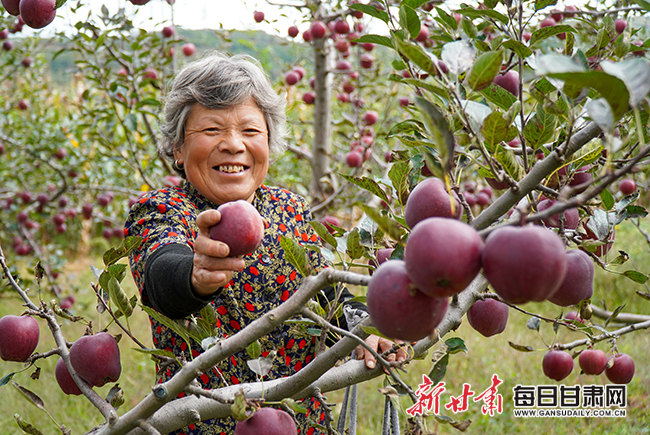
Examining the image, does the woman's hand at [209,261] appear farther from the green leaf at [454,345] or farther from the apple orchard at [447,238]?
the green leaf at [454,345]

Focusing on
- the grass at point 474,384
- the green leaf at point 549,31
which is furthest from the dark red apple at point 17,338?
the grass at point 474,384

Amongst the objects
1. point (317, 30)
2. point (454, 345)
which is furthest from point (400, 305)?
point (317, 30)

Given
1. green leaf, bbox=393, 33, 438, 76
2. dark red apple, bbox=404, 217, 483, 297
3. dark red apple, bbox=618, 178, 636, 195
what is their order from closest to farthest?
dark red apple, bbox=404, 217, 483, 297 → green leaf, bbox=393, 33, 438, 76 → dark red apple, bbox=618, 178, 636, 195

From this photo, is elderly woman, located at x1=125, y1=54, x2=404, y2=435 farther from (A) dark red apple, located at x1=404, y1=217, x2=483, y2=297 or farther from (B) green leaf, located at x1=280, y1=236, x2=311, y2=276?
(A) dark red apple, located at x1=404, y1=217, x2=483, y2=297

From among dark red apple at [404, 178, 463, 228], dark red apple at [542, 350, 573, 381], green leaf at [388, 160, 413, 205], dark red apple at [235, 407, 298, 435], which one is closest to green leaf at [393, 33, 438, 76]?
dark red apple at [404, 178, 463, 228]

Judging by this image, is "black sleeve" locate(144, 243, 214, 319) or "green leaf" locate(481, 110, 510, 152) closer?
"green leaf" locate(481, 110, 510, 152)

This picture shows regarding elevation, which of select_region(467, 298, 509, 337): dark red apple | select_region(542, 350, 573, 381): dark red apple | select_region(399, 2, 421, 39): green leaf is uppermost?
select_region(399, 2, 421, 39): green leaf

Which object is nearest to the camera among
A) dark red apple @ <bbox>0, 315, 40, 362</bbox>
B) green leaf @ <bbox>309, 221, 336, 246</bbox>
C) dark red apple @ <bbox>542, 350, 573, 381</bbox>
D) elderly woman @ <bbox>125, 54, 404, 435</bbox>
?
green leaf @ <bbox>309, 221, 336, 246</bbox>

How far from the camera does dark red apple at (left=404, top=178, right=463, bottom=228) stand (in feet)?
2.33

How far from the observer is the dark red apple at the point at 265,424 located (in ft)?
2.45

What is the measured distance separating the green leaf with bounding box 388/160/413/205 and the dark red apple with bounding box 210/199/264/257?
0.77 feet

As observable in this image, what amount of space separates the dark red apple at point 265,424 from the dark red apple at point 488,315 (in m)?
0.49

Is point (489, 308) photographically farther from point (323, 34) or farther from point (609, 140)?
point (323, 34)

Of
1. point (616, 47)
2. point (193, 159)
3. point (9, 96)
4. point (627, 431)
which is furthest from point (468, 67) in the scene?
point (9, 96)
